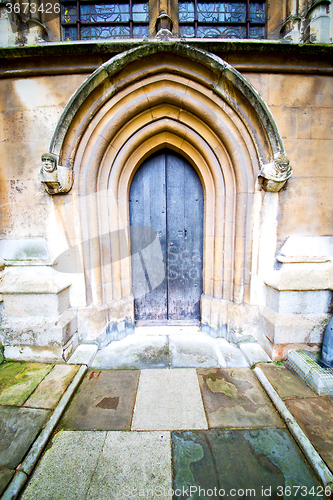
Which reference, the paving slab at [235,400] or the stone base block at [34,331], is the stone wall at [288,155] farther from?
the paving slab at [235,400]

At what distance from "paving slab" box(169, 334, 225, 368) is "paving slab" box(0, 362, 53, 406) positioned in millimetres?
1528

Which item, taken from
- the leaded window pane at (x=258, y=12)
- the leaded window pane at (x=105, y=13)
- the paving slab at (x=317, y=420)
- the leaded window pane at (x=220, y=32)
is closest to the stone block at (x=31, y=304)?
the paving slab at (x=317, y=420)

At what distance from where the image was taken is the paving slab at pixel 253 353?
259 centimetres

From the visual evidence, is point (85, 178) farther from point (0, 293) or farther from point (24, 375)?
point (24, 375)

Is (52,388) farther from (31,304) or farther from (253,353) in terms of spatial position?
(253,353)

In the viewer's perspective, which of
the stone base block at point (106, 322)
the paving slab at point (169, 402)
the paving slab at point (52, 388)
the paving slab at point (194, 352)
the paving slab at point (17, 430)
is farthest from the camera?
the stone base block at point (106, 322)

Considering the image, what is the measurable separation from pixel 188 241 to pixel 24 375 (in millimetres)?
2665

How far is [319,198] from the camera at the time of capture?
2.72 m

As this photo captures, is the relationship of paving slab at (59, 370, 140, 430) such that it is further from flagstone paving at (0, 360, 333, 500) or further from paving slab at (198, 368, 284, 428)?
paving slab at (198, 368, 284, 428)

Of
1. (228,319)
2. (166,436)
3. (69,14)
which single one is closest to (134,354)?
(166,436)

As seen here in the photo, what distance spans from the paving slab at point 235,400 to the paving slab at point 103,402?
0.75 meters

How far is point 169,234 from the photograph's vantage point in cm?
331

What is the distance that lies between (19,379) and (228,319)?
103 inches

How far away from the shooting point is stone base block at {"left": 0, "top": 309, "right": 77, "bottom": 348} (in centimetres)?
257
